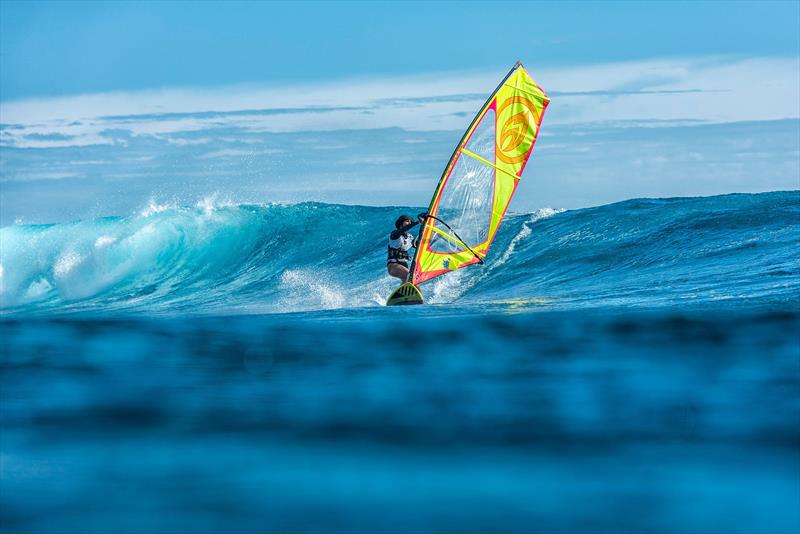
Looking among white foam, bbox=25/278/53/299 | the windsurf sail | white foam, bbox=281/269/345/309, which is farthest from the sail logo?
white foam, bbox=25/278/53/299

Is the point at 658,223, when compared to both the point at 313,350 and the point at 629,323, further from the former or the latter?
the point at 313,350

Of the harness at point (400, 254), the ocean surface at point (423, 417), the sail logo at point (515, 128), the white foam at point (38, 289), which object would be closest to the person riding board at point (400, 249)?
the harness at point (400, 254)

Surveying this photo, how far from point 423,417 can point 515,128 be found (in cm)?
935

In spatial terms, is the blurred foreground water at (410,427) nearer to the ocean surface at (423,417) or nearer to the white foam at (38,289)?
the ocean surface at (423,417)

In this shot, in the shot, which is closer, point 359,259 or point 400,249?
point 400,249

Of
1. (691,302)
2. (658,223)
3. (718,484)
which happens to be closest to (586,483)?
(718,484)

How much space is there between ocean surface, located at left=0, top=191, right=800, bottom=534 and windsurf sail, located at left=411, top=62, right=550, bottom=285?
297 cm

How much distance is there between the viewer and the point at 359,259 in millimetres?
21391

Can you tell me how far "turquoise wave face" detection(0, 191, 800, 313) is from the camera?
12.0 meters

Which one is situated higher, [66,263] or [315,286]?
[66,263]

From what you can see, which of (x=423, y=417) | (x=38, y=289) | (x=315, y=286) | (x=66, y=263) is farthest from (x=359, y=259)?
(x=423, y=417)

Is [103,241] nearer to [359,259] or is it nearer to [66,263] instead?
[66,263]

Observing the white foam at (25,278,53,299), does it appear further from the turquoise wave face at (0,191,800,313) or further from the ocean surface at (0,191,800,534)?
the ocean surface at (0,191,800,534)

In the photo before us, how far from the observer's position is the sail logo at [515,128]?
13711 mm
